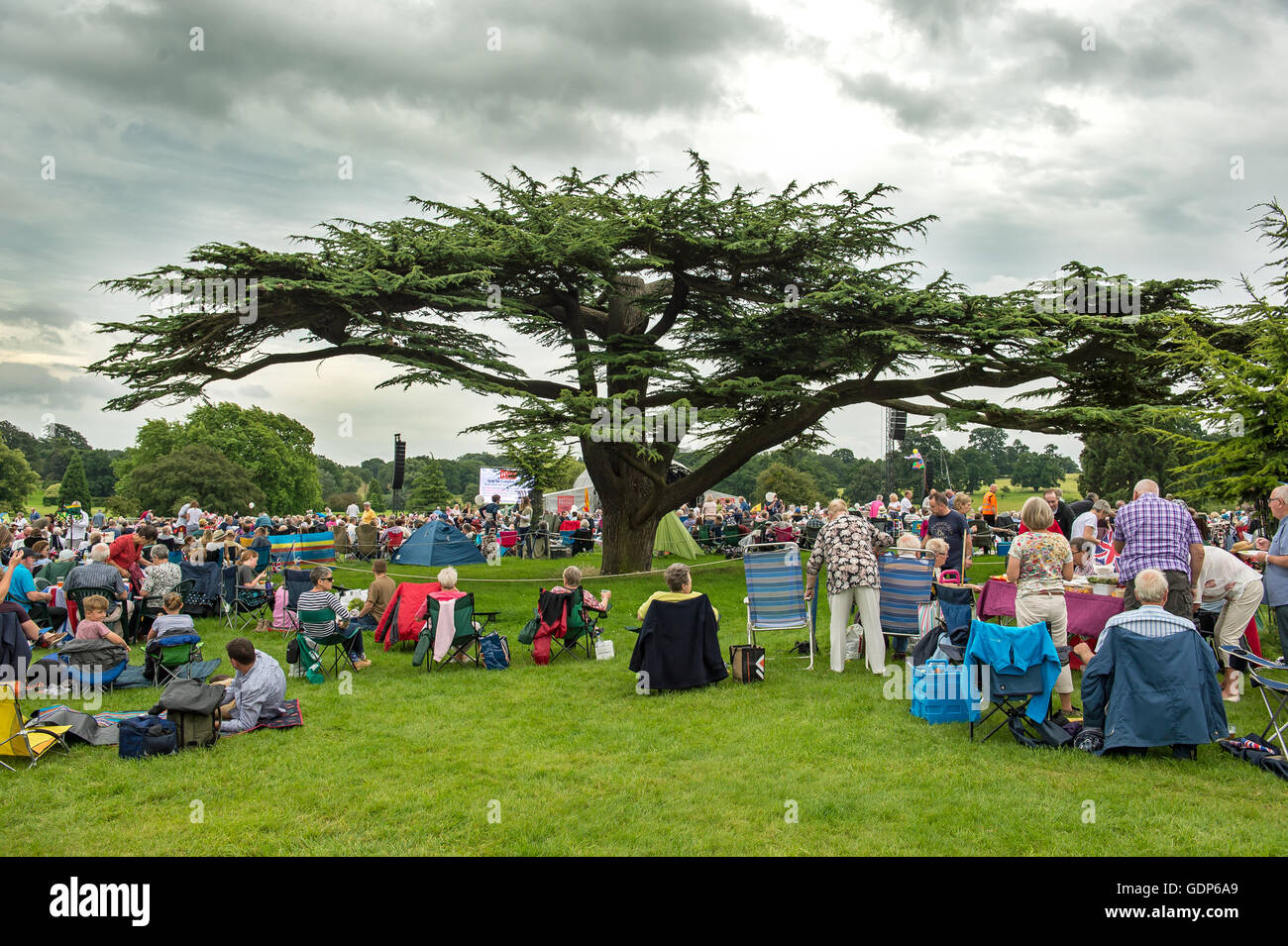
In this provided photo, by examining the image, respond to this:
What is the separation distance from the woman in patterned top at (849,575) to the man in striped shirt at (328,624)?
5.23 meters

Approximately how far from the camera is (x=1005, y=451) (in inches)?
3954

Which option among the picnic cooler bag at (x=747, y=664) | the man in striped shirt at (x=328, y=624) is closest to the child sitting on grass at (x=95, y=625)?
the man in striped shirt at (x=328, y=624)

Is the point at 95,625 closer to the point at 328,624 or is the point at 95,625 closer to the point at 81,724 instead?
the point at 81,724

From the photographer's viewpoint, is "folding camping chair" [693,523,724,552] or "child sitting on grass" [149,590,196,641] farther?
"folding camping chair" [693,523,724,552]

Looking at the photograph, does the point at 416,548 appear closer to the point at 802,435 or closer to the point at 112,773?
the point at 802,435

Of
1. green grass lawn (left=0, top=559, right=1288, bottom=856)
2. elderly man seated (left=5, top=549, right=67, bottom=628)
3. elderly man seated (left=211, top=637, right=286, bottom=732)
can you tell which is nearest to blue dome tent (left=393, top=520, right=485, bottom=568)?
elderly man seated (left=5, top=549, right=67, bottom=628)

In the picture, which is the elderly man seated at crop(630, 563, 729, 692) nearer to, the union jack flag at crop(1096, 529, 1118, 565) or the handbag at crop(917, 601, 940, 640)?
the handbag at crop(917, 601, 940, 640)

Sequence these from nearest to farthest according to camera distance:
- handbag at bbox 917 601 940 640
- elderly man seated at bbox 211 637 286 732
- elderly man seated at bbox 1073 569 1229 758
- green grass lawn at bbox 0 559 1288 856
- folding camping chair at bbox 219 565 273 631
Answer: green grass lawn at bbox 0 559 1288 856 → elderly man seated at bbox 1073 569 1229 758 → elderly man seated at bbox 211 637 286 732 → handbag at bbox 917 601 940 640 → folding camping chair at bbox 219 565 273 631

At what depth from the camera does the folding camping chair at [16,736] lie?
5883 mm

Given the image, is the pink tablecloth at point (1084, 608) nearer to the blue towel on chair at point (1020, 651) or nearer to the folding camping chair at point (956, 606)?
the folding camping chair at point (956, 606)

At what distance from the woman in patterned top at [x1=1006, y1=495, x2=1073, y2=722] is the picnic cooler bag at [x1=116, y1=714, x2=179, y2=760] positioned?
6507 millimetres

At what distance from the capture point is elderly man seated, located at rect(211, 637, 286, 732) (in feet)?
22.4

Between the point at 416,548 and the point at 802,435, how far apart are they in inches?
402
